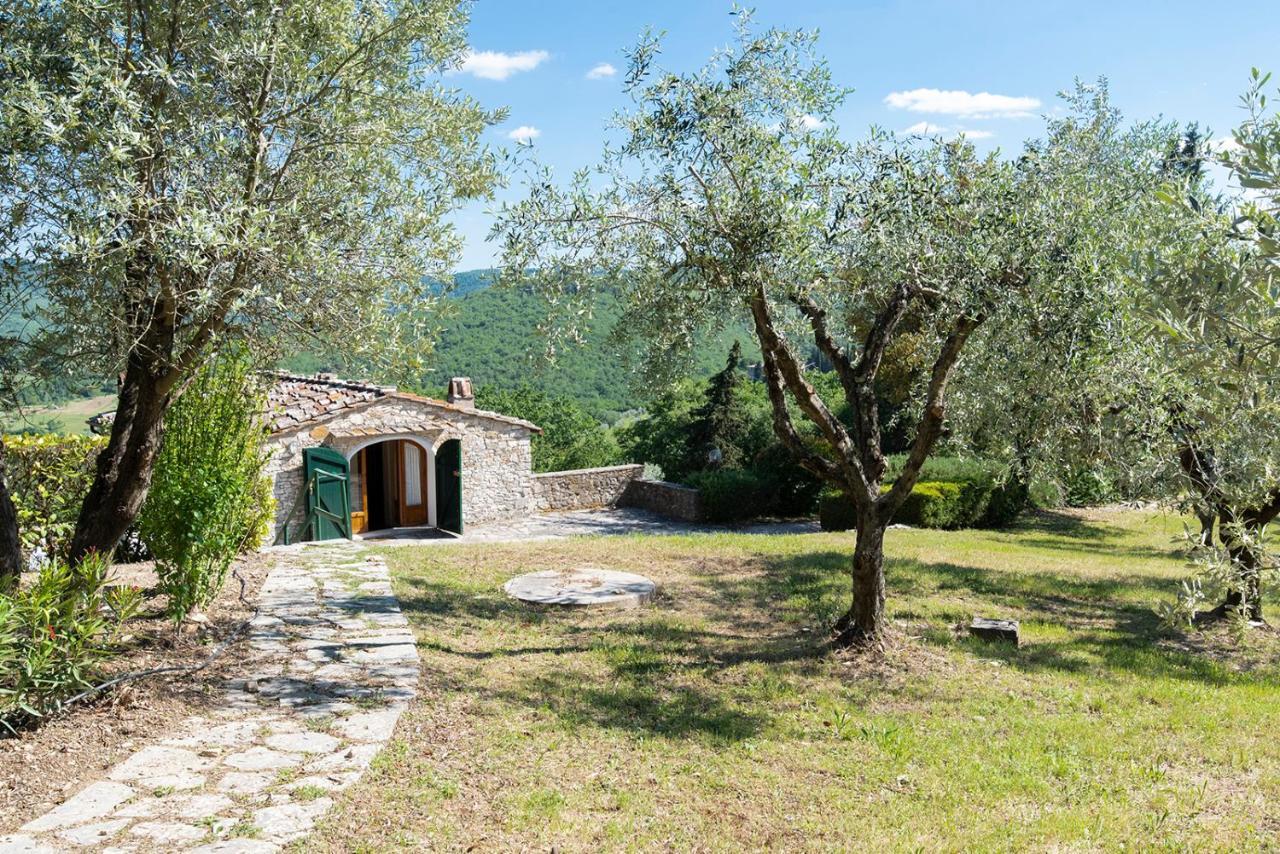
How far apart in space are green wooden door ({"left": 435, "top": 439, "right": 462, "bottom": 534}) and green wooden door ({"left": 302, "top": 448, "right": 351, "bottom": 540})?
8.70 feet

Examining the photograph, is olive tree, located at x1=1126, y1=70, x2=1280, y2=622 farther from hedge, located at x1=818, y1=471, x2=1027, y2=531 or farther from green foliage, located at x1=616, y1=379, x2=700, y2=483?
green foliage, located at x1=616, y1=379, x2=700, y2=483

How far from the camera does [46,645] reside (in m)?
5.75

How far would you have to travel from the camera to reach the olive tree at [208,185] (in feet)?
20.6

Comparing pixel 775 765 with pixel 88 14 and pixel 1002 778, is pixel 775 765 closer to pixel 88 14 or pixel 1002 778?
pixel 1002 778

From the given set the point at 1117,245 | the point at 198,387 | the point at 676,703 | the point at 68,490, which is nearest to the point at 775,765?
the point at 676,703

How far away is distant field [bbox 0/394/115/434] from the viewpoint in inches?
305

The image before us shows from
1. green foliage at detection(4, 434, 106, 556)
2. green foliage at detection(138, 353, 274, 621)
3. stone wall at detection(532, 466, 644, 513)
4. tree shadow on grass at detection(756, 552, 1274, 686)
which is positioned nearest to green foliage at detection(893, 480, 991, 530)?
tree shadow on grass at detection(756, 552, 1274, 686)

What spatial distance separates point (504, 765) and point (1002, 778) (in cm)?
324

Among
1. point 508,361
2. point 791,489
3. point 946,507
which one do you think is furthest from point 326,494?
point 508,361

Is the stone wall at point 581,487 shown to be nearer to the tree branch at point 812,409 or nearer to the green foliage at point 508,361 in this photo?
the green foliage at point 508,361

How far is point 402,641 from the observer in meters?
8.48

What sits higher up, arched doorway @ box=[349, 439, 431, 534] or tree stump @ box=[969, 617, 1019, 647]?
arched doorway @ box=[349, 439, 431, 534]

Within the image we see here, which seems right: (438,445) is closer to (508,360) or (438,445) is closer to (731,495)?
(731,495)

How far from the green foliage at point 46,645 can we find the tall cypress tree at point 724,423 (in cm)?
1886
